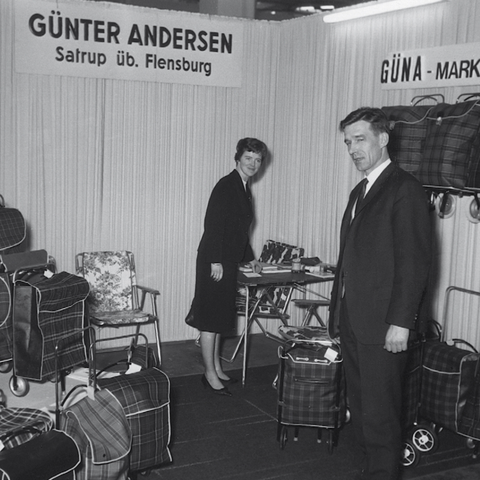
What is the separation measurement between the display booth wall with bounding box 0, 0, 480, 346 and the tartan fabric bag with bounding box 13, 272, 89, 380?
1.37 metres

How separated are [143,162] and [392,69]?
7.22 feet

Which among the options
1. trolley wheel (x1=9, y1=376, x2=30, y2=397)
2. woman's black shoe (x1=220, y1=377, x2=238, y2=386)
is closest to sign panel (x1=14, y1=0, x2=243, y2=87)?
trolley wheel (x1=9, y1=376, x2=30, y2=397)

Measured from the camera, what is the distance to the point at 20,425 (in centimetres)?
333

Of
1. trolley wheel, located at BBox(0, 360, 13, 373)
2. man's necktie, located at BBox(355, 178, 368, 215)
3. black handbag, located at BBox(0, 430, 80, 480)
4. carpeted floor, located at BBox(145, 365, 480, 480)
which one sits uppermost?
man's necktie, located at BBox(355, 178, 368, 215)

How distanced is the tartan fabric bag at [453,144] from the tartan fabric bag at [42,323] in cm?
241

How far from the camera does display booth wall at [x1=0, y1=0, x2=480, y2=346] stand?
5.62 meters

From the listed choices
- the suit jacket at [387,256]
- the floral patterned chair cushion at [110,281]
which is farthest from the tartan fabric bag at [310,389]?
the floral patterned chair cushion at [110,281]

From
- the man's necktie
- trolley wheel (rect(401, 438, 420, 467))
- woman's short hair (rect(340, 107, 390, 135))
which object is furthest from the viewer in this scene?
trolley wheel (rect(401, 438, 420, 467))

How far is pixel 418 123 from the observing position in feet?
15.5

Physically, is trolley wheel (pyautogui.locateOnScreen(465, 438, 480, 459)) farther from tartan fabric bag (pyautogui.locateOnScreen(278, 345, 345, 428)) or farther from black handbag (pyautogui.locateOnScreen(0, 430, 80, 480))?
black handbag (pyautogui.locateOnScreen(0, 430, 80, 480))

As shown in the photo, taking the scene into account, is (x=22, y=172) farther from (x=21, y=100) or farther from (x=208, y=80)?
(x=208, y=80)

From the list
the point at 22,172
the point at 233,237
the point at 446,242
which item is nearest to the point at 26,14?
the point at 22,172

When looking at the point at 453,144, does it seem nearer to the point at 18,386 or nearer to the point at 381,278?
the point at 381,278

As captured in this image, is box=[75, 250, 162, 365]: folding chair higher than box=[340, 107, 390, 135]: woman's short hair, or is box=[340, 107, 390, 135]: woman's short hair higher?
box=[340, 107, 390, 135]: woman's short hair
